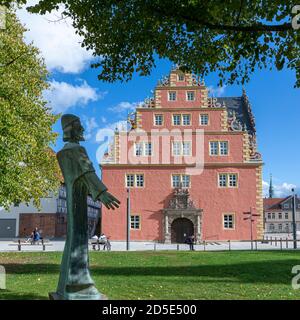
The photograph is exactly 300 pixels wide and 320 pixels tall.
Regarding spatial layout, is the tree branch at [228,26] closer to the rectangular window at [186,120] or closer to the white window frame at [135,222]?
the rectangular window at [186,120]

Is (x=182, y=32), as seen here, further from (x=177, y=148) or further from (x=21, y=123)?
(x=177, y=148)

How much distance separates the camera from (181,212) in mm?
39969

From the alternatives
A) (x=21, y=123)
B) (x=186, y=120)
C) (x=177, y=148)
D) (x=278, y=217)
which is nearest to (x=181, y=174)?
(x=177, y=148)

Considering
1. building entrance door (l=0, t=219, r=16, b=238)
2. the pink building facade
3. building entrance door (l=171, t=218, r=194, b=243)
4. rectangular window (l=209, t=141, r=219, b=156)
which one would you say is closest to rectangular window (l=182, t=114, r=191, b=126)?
the pink building facade

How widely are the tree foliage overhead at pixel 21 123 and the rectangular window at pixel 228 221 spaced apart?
19.1 m

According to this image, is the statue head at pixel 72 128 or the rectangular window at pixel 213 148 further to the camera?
the rectangular window at pixel 213 148

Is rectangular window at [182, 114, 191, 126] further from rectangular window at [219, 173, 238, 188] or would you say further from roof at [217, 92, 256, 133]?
roof at [217, 92, 256, 133]

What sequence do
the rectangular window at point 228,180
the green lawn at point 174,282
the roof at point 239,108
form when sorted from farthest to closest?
1. the roof at point 239,108
2. the rectangular window at point 228,180
3. the green lawn at point 174,282

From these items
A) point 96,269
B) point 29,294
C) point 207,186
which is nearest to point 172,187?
point 207,186

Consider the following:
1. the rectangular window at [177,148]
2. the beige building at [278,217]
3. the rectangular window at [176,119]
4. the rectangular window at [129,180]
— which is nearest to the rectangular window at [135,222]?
the rectangular window at [129,180]

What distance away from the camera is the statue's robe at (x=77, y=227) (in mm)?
6582

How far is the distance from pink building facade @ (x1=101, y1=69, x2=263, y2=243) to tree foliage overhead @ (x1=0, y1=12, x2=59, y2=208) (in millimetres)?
15442

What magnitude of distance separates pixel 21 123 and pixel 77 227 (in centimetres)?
1234

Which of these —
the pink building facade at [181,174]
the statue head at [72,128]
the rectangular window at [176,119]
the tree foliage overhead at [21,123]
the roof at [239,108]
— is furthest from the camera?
the roof at [239,108]
